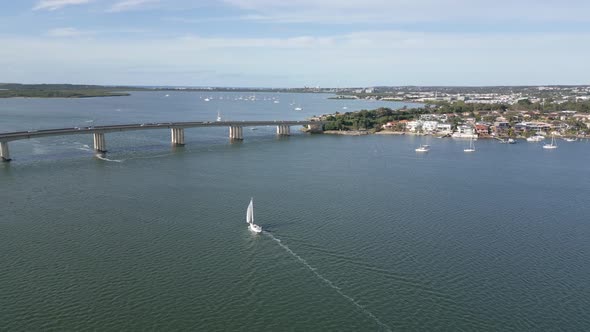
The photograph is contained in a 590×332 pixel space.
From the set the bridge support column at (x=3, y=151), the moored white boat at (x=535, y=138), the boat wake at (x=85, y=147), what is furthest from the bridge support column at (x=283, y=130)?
the bridge support column at (x=3, y=151)

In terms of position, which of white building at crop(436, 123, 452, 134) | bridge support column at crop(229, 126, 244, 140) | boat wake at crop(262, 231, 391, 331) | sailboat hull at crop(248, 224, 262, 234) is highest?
bridge support column at crop(229, 126, 244, 140)

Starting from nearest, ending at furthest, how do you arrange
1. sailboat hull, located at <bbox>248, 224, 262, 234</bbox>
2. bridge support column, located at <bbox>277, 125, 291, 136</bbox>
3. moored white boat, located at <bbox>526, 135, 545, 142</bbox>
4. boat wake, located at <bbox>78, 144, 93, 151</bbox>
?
sailboat hull, located at <bbox>248, 224, 262, 234</bbox> < boat wake, located at <bbox>78, 144, 93, 151</bbox> < moored white boat, located at <bbox>526, 135, 545, 142</bbox> < bridge support column, located at <bbox>277, 125, 291, 136</bbox>

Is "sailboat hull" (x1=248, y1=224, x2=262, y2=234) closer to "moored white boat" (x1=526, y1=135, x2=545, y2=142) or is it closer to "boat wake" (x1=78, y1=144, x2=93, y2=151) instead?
"boat wake" (x1=78, y1=144, x2=93, y2=151)

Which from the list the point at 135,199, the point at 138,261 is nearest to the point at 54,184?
the point at 135,199

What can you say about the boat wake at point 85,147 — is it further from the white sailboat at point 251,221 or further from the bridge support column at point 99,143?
the white sailboat at point 251,221

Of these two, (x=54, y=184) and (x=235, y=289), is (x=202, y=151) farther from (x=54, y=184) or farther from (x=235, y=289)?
(x=235, y=289)

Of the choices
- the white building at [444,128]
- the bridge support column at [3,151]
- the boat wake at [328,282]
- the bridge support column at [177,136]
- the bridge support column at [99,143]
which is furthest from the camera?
the white building at [444,128]

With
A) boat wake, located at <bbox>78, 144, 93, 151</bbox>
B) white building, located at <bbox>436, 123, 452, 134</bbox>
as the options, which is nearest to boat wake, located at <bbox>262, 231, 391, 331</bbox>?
boat wake, located at <bbox>78, 144, 93, 151</bbox>

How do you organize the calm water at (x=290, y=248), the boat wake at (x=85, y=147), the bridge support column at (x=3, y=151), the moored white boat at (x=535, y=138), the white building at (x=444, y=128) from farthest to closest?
the white building at (x=444, y=128) → the moored white boat at (x=535, y=138) → the boat wake at (x=85, y=147) → the bridge support column at (x=3, y=151) → the calm water at (x=290, y=248)
